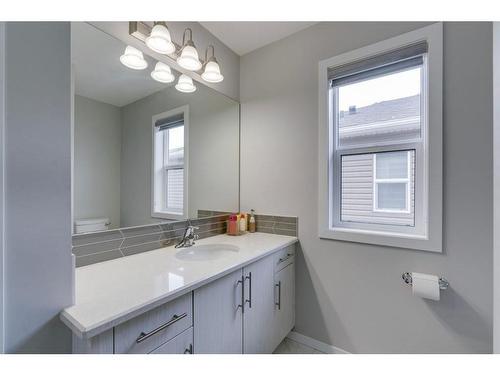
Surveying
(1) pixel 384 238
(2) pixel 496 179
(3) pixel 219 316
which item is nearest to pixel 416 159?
(2) pixel 496 179

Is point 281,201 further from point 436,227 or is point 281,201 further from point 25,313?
point 25,313

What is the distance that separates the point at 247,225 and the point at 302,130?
89 centimetres

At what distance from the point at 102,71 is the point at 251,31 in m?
1.13

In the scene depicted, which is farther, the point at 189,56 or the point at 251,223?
the point at 251,223

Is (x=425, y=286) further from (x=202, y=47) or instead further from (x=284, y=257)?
(x=202, y=47)

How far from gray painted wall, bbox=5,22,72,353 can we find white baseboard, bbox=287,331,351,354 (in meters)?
1.46

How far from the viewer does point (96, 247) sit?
112 cm

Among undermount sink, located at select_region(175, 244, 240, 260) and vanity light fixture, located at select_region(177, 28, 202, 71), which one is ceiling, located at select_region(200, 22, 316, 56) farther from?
undermount sink, located at select_region(175, 244, 240, 260)

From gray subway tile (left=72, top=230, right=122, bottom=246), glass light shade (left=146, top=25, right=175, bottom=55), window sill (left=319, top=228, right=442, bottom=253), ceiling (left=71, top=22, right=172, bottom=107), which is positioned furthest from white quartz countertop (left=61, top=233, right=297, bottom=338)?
glass light shade (left=146, top=25, right=175, bottom=55)

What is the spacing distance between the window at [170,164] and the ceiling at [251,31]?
0.70m

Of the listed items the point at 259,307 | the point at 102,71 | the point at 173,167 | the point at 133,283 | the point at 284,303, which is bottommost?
the point at 284,303

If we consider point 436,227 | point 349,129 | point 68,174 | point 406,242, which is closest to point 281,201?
point 349,129

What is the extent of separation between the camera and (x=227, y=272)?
3.47ft

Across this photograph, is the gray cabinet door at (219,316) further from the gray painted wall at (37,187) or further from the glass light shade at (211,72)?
the glass light shade at (211,72)
